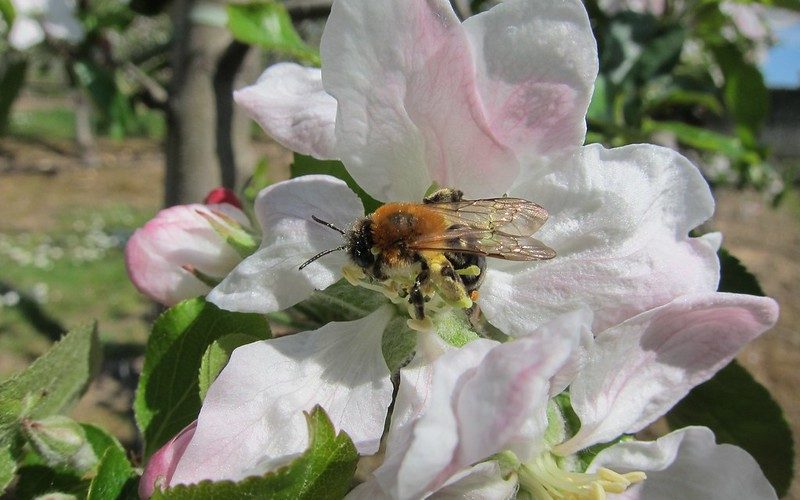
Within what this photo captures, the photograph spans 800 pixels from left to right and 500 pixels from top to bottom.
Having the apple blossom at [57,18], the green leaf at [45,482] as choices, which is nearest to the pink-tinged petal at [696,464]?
the green leaf at [45,482]

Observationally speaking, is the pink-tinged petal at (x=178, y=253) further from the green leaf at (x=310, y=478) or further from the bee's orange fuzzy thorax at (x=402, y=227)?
the green leaf at (x=310, y=478)

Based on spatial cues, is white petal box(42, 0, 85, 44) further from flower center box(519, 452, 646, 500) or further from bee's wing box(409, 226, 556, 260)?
flower center box(519, 452, 646, 500)

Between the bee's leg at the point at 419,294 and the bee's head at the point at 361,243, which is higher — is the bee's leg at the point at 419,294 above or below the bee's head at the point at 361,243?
below

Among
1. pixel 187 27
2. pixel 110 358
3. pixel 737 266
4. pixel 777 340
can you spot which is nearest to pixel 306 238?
pixel 737 266

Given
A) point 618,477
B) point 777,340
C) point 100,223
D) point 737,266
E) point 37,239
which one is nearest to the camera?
point 618,477

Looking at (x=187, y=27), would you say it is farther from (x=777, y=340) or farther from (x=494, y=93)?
(x=777, y=340)

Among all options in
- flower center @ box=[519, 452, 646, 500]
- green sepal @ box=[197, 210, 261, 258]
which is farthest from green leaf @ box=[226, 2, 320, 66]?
flower center @ box=[519, 452, 646, 500]

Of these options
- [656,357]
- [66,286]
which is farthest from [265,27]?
[66,286]
